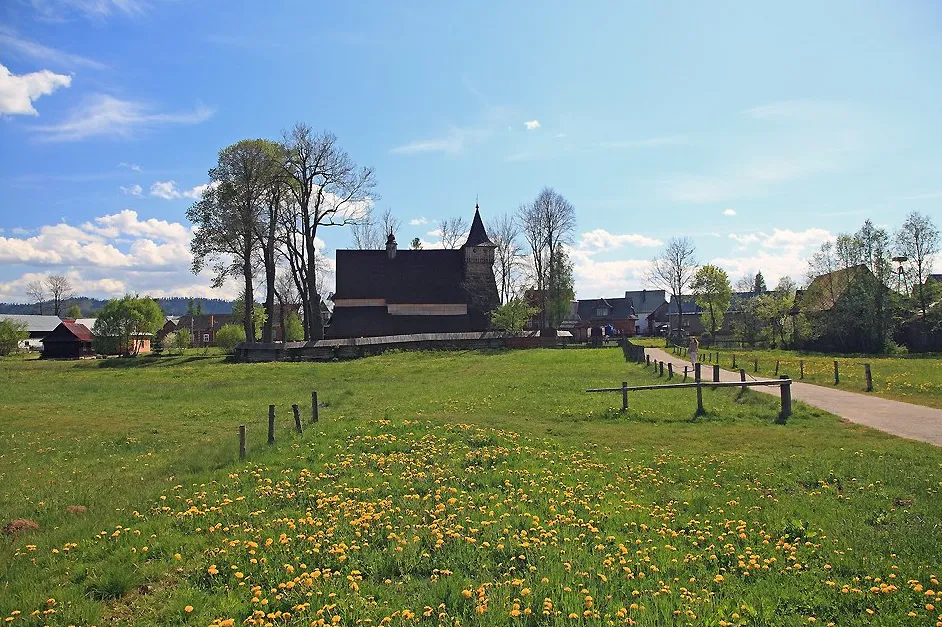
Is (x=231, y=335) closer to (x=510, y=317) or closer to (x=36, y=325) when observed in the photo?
(x=510, y=317)

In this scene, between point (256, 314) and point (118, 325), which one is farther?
point (256, 314)

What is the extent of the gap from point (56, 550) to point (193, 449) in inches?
292

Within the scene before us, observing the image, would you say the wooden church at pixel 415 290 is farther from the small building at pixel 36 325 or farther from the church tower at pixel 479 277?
the small building at pixel 36 325

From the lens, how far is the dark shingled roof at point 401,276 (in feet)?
207

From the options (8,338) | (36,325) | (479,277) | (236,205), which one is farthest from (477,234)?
(36,325)

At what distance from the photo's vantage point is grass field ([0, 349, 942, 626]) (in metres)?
5.68

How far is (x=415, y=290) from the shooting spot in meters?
63.7

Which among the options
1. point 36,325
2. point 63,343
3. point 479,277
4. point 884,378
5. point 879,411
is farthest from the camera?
point 36,325

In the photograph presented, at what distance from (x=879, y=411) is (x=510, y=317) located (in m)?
44.3

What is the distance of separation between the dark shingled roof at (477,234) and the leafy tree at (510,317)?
298 inches

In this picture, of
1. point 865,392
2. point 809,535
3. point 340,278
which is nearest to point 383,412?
point 809,535

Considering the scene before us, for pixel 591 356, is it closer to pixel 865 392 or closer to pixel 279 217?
pixel 865 392

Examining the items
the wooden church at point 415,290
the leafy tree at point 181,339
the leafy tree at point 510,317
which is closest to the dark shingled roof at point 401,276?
the wooden church at point 415,290

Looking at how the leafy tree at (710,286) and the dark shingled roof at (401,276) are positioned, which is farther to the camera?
the leafy tree at (710,286)
